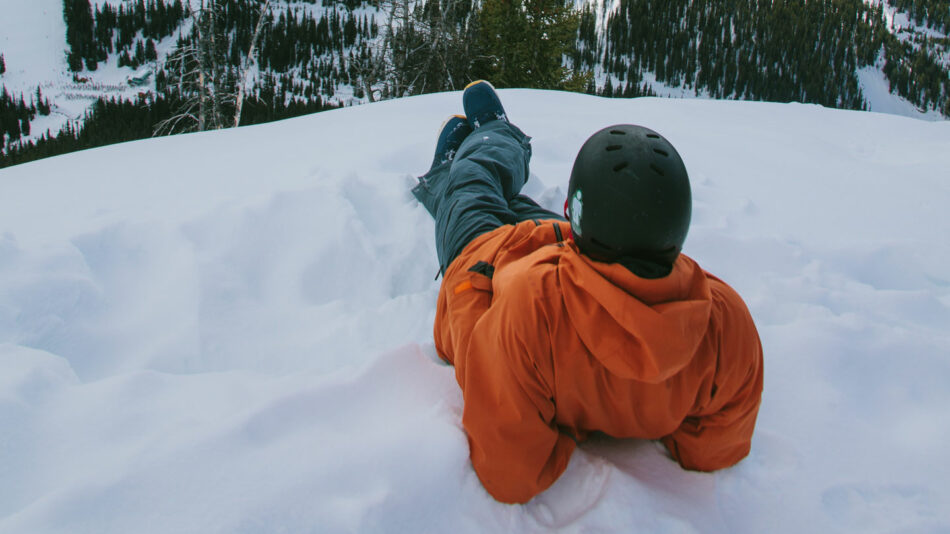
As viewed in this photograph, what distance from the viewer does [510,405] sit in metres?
1.02

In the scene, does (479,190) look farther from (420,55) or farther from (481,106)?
(420,55)

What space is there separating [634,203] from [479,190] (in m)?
1.19

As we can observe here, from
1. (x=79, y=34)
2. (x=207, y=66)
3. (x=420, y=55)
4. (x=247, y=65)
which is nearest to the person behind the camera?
(x=247, y=65)

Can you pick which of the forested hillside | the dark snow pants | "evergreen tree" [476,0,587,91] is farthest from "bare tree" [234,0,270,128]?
the forested hillside

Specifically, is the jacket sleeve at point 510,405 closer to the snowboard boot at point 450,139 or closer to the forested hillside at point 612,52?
the snowboard boot at point 450,139

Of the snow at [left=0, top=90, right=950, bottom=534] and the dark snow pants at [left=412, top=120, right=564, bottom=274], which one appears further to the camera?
the dark snow pants at [left=412, top=120, right=564, bottom=274]

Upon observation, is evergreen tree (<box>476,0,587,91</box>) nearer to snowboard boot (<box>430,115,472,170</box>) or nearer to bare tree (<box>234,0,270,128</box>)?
bare tree (<box>234,0,270,128</box>)

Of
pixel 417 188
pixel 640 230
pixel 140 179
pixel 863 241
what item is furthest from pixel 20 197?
pixel 863 241

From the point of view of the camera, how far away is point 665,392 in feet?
3.32

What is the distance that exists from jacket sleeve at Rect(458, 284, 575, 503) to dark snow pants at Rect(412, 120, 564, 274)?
2.38 ft

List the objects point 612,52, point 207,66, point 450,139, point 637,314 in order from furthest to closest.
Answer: point 612,52
point 207,66
point 450,139
point 637,314

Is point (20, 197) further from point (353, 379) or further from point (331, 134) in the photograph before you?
point (353, 379)

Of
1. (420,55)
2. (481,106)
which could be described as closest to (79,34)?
(420,55)

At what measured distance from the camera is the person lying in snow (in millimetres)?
859
